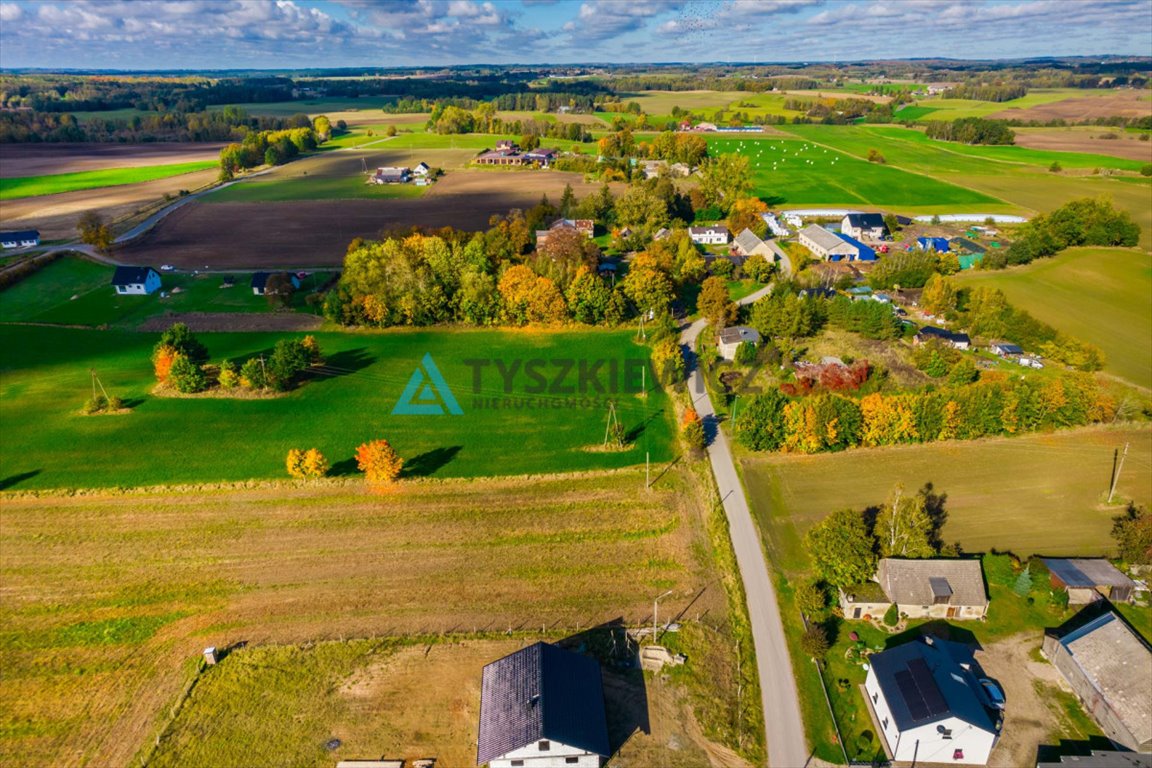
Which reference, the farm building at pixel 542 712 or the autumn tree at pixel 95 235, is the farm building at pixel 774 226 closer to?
the farm building at pixel 542 712

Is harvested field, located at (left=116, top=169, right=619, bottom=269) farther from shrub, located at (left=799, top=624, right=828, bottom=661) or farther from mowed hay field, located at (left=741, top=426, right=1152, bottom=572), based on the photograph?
shrub, located at (left=799, top=624, right=828, bottom=661)

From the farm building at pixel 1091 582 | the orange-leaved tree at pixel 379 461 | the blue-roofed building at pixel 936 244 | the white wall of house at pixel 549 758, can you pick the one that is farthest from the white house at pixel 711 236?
the white wall of house at pixel 549 758

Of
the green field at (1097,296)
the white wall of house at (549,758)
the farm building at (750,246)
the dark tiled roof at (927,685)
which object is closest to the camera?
the white wall of house at (549,758)

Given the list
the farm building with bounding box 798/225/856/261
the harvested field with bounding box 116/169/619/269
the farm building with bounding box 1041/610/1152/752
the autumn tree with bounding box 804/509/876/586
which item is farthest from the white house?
the farm building with bounding box 1041/610/1152/752

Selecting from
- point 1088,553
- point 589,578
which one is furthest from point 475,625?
point 1088,553

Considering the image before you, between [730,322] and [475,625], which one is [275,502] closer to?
[475,625]

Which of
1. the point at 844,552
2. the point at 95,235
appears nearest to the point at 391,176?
the point at 95,235
